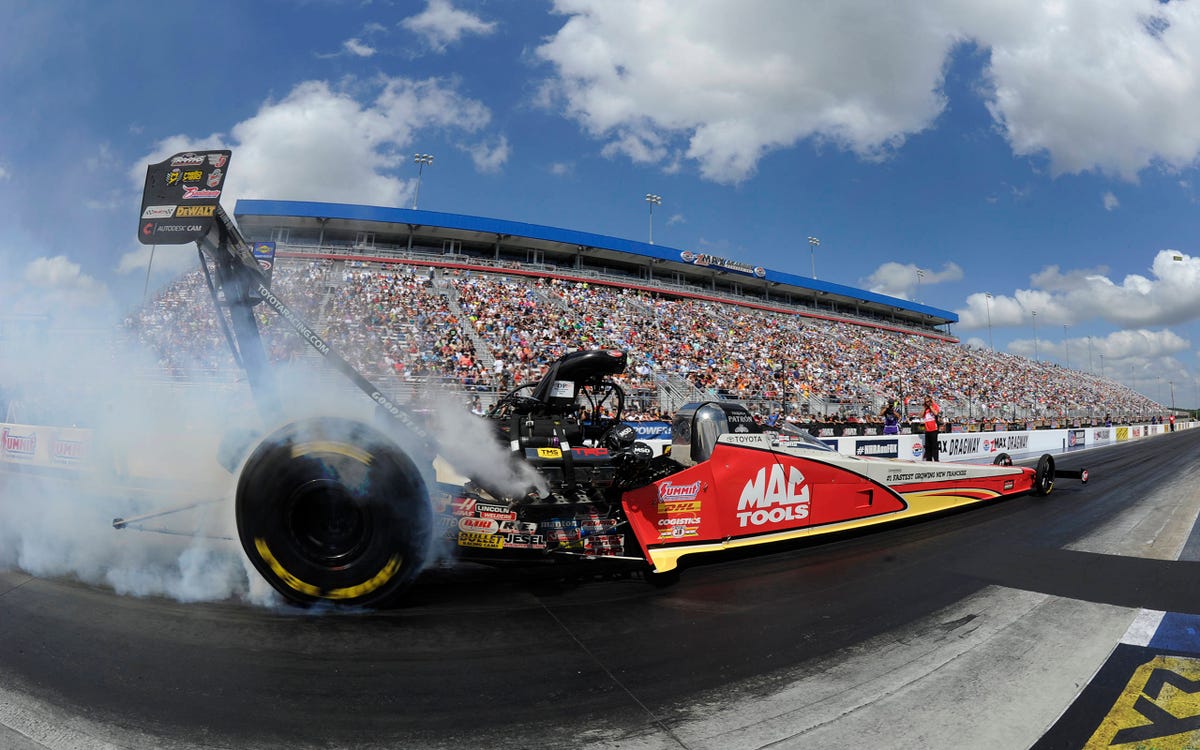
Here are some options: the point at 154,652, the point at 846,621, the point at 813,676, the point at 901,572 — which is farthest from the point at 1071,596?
the point at 154,652

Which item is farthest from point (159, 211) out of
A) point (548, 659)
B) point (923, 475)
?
point (923, 475)

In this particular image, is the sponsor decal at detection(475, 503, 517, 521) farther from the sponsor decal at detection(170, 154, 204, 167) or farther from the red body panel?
the sponsor decal at detection(170, 154, 204, 167)

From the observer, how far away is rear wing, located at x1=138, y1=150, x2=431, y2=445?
365 centimetres

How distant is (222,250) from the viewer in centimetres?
386

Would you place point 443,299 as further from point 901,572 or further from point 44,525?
point 901,572

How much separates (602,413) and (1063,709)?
429 centimetres

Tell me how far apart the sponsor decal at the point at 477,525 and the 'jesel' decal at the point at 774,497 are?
2.34 m

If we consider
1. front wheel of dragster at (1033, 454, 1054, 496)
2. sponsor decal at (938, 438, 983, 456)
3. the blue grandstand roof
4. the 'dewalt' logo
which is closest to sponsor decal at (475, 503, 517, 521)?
the 'dewalt' logo

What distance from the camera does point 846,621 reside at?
11.5ft

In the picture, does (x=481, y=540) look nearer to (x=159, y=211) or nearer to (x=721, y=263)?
(x=159, y=211)

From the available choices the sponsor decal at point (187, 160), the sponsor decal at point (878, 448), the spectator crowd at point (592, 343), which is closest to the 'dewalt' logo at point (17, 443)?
the spectator crowd at point (592, 343)

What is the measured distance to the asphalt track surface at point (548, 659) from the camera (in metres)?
2.20

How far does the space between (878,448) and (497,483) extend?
13.8 meters

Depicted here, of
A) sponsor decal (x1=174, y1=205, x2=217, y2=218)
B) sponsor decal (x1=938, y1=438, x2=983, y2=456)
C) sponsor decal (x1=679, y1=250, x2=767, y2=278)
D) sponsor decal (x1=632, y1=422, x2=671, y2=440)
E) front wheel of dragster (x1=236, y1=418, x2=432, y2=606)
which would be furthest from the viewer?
sponsor decal (x1=679, y1=250, x2=767, y2=278)
